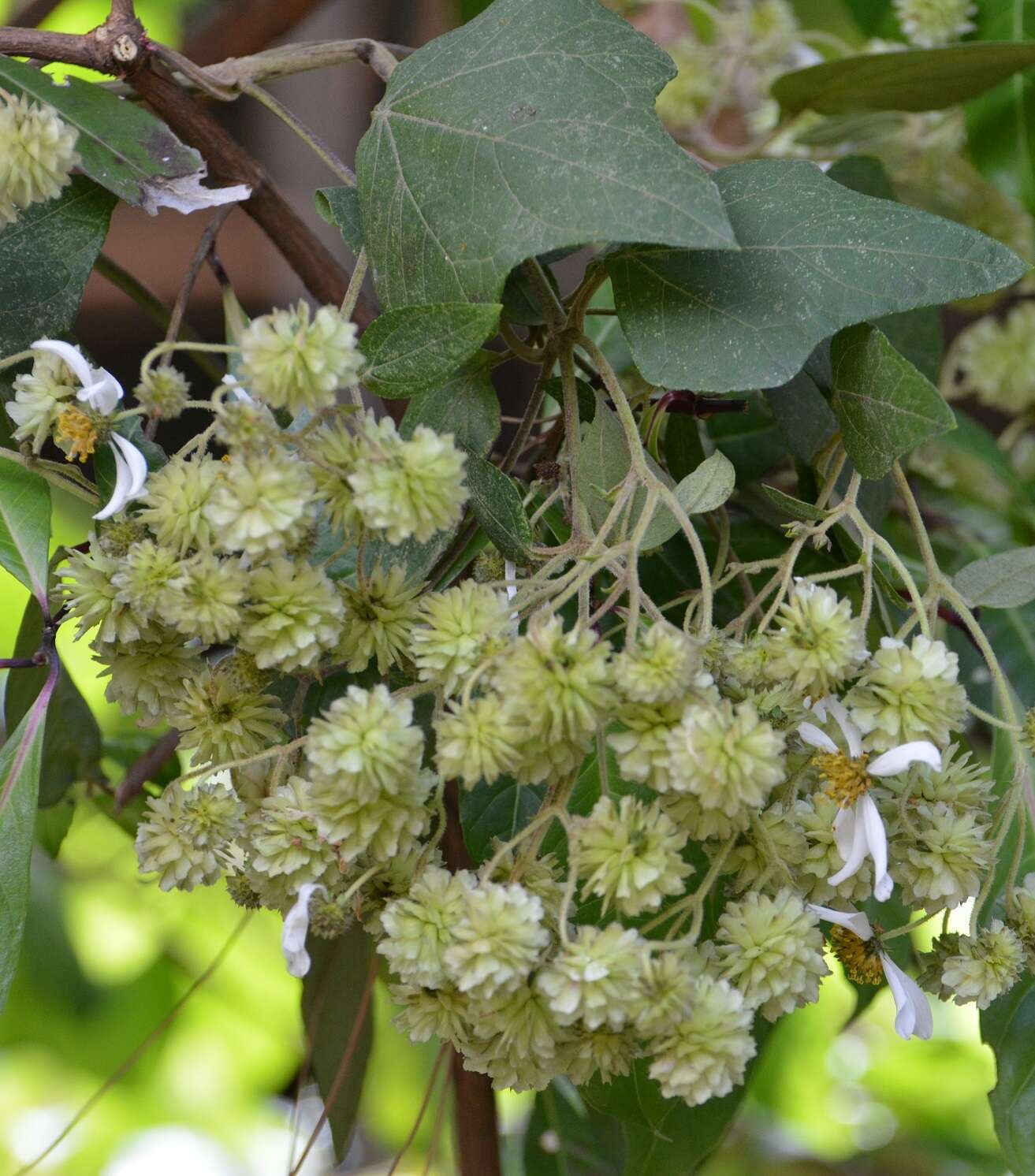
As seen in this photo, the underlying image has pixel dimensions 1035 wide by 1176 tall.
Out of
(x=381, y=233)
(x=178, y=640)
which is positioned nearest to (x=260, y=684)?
(x=178, y=640)

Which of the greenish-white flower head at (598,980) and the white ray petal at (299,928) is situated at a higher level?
the greenish-white flower head at (598,980)

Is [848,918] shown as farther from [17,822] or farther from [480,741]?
[17,822]

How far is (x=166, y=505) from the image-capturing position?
0.91 ft

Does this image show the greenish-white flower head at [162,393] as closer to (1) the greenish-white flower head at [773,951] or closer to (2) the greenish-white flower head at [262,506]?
(2) the greenish-white flower head at [262,506]

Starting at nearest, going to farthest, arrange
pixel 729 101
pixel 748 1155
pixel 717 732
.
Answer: pixel 717 732 < pixel 729 101 < pixel 748 1155

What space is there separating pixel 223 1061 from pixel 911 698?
0.96m

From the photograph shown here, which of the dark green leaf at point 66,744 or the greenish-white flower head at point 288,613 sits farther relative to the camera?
the dark green leaf at point 66,744

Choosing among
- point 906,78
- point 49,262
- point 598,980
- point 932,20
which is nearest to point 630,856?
point 598,980

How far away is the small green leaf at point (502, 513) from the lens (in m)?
0.31

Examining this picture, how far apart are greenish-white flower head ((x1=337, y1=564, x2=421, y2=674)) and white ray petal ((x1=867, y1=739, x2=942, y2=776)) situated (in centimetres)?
12

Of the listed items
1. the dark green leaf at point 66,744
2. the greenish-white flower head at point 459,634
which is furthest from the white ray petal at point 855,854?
the dark green leaf at point 66,744

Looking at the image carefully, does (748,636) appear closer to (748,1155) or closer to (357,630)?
(357,630)

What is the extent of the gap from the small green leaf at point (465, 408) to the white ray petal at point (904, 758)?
137 mm

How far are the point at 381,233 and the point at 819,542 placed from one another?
0.15 m
